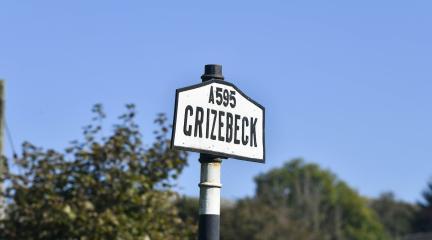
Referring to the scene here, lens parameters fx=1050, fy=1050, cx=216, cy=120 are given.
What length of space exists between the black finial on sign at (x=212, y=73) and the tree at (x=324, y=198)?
361 ft

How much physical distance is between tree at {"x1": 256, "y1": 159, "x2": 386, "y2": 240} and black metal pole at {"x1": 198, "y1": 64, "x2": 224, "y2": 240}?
110128mm

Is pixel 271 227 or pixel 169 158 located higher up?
pixel 271 227

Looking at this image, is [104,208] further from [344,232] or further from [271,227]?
[344,232]

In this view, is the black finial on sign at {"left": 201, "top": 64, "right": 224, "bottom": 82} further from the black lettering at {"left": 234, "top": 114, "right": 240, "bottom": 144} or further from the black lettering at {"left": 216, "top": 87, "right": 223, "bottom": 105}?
the black lettering at {"left": 234, "top": 114, "right": 240, "bottom": 144}

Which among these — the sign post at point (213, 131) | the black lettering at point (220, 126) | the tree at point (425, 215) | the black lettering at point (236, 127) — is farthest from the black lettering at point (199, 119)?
the tree at point (425, 215)

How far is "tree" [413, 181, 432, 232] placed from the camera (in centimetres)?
10988

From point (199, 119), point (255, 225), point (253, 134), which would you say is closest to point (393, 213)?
point (255, 225)

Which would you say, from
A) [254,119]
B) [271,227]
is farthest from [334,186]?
[254,119]

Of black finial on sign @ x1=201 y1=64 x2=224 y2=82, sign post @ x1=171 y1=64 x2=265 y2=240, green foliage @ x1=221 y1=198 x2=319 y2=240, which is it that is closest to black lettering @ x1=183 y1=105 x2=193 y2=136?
sign post @ x1=171 y1=64 x2=265 y2=240

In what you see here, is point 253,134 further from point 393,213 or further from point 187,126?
point 393,213

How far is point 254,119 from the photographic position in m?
6.85

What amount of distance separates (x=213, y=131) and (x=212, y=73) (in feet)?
1.47

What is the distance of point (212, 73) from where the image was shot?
266 inches

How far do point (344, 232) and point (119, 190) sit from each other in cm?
10426
